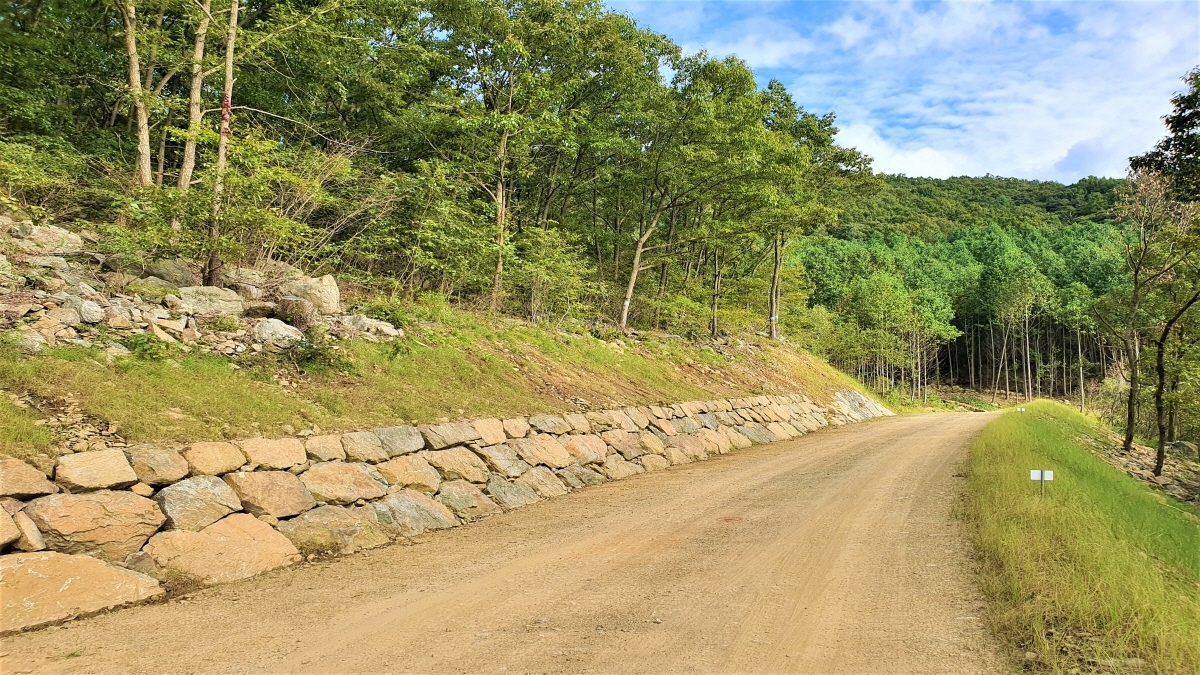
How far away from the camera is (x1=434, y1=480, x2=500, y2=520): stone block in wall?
700cm

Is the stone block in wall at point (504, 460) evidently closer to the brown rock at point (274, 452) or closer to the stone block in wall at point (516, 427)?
the stone block in wall at point (516, 427)

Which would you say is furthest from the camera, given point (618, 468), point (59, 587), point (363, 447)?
point (618, 468)

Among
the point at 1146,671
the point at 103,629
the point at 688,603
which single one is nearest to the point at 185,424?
the point at 103,629

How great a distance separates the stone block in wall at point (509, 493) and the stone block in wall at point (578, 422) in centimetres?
225

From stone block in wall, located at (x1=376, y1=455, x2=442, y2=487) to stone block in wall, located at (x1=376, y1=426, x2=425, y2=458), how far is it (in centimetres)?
11

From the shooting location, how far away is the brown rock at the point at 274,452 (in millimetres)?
5551

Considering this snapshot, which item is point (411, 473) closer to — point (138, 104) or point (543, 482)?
point (543, 482)

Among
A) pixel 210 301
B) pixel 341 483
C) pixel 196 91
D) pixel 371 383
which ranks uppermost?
pixel 196 91

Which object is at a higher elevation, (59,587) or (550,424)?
(550,424)

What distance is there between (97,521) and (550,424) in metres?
6.32

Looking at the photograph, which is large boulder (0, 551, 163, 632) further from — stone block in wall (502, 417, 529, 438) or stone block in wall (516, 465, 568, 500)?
stone block in wall (502, 417, 529, 438)

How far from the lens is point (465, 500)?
720 cm

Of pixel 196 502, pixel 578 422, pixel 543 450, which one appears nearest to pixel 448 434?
pixel 543 450

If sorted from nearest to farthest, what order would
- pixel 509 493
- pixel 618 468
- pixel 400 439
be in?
pixel 400 439 < pixel 509 493 < pixel 618 468
